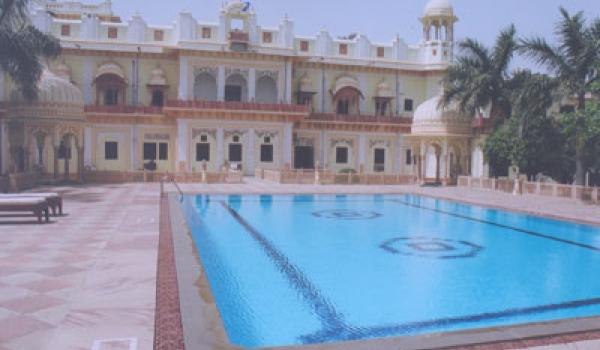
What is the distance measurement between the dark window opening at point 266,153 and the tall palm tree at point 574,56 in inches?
665

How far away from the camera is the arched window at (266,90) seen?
35.2 metres

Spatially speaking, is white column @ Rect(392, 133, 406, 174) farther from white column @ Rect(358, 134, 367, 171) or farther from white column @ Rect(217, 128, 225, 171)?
white column @ Rect(217, 128, 225, 171)

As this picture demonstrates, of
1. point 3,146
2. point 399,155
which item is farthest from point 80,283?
point 399,155

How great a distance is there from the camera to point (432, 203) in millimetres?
20219

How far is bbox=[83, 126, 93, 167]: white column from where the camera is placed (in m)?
32.0

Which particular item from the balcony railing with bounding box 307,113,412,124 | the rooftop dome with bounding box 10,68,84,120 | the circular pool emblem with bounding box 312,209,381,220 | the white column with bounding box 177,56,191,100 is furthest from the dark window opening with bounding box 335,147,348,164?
the circular pool emblem with bounding box 312,209,381,220

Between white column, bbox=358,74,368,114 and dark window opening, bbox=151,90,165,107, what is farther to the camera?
white column, bbox=358,74,368,114

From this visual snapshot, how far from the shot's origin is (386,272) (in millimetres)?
8914

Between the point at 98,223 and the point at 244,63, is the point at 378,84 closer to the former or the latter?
the point at 244,63

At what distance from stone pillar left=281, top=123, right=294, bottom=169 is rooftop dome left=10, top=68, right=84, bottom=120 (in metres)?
11.9

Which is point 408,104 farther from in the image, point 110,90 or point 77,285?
point 77,285

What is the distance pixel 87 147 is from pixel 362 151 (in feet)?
54.4

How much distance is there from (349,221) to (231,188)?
29.4 feet

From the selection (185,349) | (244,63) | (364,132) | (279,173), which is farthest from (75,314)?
(364,132)
